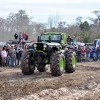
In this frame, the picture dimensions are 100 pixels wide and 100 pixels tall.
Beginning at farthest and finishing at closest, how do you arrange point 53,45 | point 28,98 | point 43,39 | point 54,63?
point 43,39, point 53,45, point 54,63, point 28,98

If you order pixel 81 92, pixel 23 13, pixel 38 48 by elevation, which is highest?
pixel 23 13

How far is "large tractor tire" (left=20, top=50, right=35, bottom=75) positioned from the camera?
14.8 m

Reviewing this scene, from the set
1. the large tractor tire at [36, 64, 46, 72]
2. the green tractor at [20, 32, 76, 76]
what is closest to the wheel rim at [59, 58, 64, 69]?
the green tractor at [20, 32, 76, 76]

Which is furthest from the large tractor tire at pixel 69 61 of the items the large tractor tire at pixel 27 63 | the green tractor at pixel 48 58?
the large tractor tire at pixel 27 63

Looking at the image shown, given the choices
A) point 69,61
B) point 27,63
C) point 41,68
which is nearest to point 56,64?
point 27,63

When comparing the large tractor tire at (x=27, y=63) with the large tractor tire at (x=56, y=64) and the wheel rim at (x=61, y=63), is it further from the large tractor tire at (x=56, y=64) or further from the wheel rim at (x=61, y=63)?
the wheel rim at (x=61, y=63)

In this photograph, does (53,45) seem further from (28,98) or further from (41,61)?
(28,98)

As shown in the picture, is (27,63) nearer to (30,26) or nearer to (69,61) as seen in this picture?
(69,61)

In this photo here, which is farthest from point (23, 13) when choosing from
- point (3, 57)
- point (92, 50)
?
point (3, 57)

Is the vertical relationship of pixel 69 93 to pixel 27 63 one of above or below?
below

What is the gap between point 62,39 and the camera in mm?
19484

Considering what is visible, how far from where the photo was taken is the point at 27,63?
48.8 ft

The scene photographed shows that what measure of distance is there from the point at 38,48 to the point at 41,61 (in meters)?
0.63

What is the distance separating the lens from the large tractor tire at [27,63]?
14.8 m
